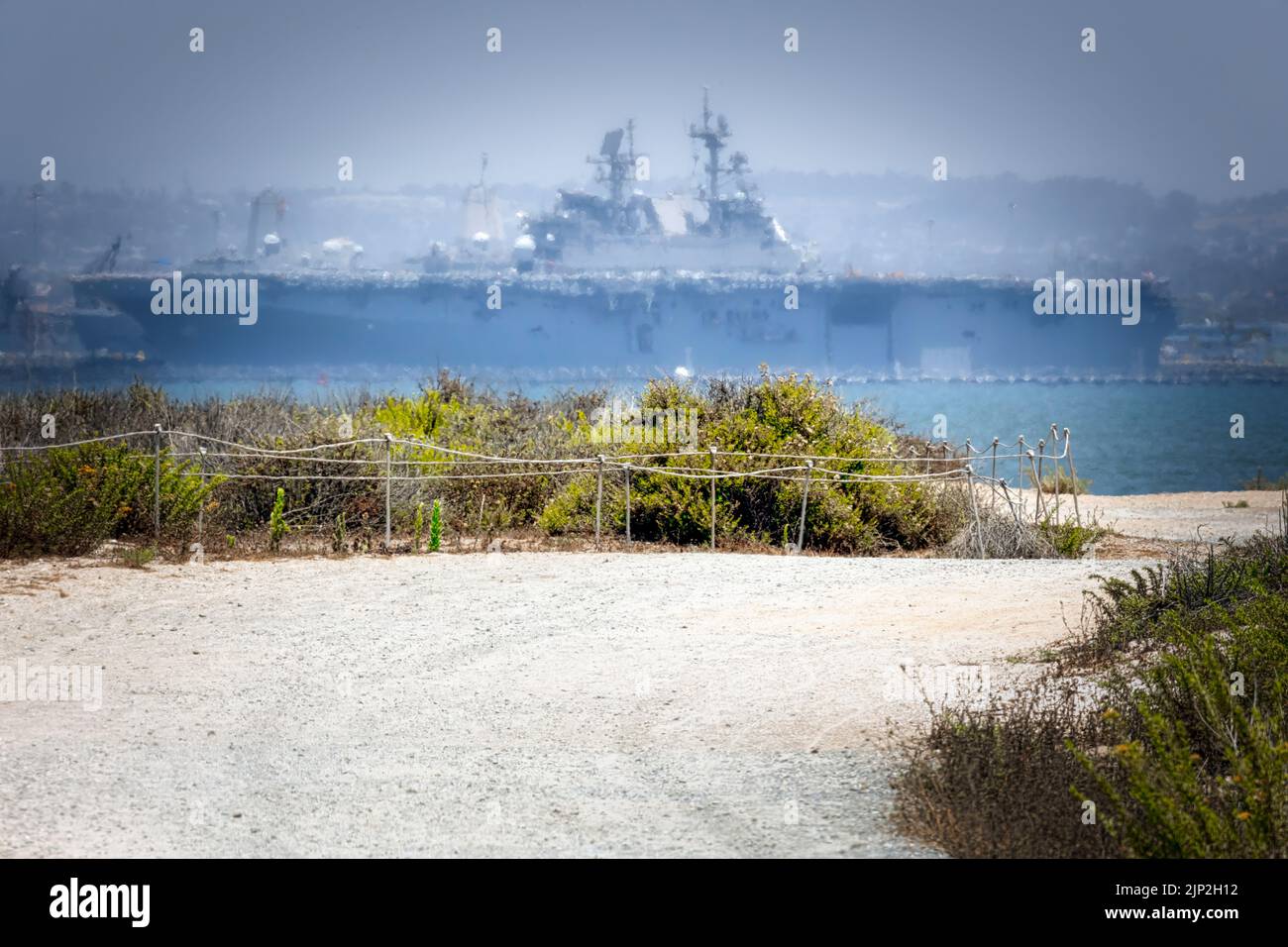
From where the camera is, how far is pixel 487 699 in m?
7.16

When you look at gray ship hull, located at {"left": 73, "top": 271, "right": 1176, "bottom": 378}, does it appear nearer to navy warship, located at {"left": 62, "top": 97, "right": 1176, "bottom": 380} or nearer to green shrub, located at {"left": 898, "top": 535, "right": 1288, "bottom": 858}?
navy warship, located at {"left": 62, "top": 97, "right": 1176, "bottom": 380}

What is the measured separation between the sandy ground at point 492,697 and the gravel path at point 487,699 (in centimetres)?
2

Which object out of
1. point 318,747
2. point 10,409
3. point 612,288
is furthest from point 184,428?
point 612,288

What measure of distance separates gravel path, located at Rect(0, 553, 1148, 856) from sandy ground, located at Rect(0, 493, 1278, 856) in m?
0.02

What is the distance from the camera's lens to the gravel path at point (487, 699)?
5164 mm

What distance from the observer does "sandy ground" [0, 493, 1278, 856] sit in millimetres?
5168

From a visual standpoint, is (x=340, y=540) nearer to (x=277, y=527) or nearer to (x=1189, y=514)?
(x=277, y=527)

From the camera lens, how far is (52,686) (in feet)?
24.3

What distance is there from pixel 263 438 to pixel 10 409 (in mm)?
5306

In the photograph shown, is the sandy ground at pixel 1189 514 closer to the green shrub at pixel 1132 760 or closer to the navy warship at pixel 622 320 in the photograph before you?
the green shrub at pixel 1132 760

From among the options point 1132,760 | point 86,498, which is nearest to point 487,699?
point 1132,760

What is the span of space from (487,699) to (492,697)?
0.05m
